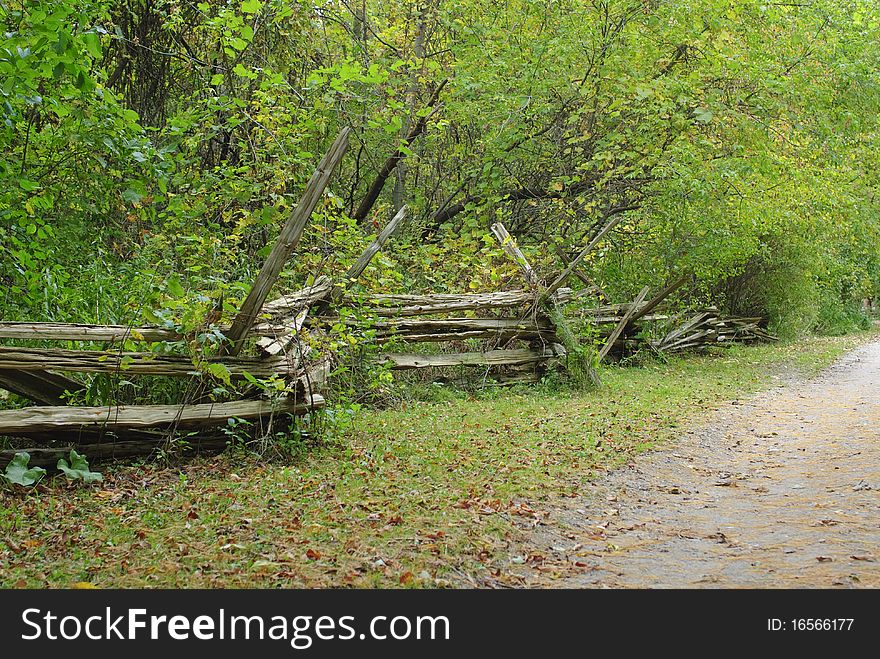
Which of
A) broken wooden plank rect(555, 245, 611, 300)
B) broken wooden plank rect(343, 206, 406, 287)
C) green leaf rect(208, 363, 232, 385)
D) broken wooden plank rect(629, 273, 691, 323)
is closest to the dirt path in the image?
green leaf rect(208, 363, 232, 385)

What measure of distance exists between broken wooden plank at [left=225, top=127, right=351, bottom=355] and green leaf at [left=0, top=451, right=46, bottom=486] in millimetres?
1648

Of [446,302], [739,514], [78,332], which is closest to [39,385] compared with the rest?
[78,332]

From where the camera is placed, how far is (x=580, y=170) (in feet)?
44.9

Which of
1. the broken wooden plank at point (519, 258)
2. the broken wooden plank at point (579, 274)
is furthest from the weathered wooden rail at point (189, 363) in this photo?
the broken wooden plank at point (579, 274)

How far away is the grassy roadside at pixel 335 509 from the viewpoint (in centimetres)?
407

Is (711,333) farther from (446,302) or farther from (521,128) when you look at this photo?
(446,302)

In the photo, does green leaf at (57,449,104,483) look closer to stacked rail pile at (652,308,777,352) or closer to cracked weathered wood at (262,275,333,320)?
cracked weathered wood at (262,275,333,320)

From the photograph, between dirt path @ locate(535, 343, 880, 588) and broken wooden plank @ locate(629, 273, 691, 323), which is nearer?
dirt path @ locate(535, 343, 880, 588)

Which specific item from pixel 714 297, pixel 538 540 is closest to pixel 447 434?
pixel 538 540

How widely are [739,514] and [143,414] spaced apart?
4.38 metres

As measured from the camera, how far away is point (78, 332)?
18.9 ft

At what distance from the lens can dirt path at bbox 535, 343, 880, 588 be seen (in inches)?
165

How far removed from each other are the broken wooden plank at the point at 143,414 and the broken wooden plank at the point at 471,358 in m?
2.96

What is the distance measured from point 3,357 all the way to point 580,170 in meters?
10.3
